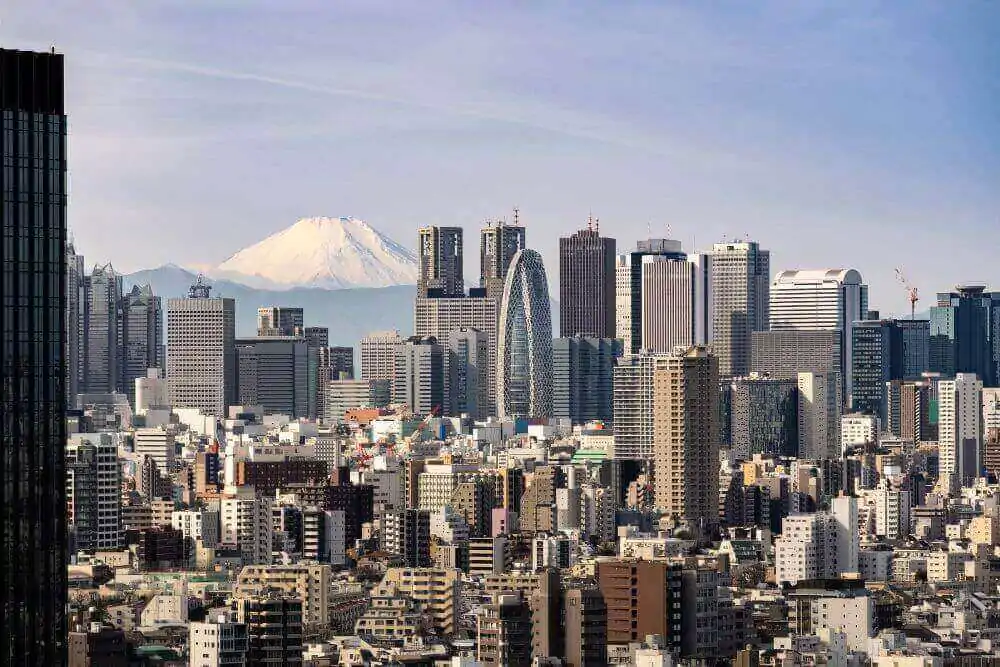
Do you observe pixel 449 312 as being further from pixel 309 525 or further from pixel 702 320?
pixel 309 525

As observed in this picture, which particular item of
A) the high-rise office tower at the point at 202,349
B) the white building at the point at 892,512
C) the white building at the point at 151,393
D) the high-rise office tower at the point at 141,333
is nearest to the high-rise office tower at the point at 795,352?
the high-rise office tower at the point at 202,349

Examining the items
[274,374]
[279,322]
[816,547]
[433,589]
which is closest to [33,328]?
[433,589]

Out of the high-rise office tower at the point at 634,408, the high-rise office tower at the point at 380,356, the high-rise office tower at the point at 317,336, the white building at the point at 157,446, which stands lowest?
the white building at the point at 157,446

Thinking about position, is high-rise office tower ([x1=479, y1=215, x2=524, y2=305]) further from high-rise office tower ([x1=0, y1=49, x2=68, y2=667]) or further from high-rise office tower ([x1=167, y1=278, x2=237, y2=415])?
high-rise office tower ([x1=0, y1=49, x2=68, y2=667])

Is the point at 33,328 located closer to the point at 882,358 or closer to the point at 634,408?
the point at 634,408

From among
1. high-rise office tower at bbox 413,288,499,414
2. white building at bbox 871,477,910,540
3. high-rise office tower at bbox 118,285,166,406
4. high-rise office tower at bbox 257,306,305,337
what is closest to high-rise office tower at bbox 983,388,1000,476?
white building at bbox 871,477,910,540

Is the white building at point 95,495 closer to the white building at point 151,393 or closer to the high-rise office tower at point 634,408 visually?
the high-rise office tower at point 634,408
